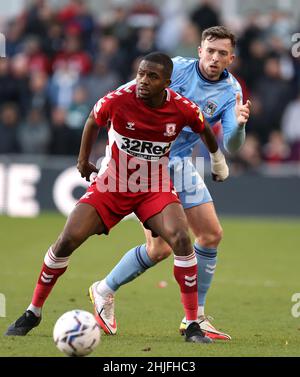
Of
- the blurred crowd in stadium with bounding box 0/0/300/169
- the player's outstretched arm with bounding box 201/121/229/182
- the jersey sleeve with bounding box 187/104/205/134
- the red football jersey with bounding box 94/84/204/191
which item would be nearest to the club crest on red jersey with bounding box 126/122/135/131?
the red football jersey with bounding box 94/84/204/191

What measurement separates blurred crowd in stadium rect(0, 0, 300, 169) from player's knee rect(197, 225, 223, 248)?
8.49m

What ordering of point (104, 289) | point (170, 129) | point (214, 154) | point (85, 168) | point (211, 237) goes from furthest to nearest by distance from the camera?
point (104, 289), point (211, 237), point (214, 154), point (85, 168), point (170, 129)

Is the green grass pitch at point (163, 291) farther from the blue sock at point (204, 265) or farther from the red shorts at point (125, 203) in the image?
the red shorts at point (125, 203)

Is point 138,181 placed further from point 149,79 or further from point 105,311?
point 105,311

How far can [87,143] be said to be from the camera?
25.7ft

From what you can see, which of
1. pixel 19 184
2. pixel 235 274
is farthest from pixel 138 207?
pixel 19 184

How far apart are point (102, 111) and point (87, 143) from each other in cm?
29

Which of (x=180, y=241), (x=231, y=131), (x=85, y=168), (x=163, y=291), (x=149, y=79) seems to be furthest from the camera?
(x=163, y=291)

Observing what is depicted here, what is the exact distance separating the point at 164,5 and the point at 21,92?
13.3 ft

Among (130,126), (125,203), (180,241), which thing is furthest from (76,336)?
(130,126)

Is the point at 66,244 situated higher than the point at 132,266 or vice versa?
the point at 66,244

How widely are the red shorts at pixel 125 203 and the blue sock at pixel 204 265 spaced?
0.79 m

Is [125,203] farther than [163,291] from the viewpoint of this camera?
No

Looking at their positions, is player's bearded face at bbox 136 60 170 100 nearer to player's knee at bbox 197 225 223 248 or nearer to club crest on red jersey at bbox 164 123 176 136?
club crest on red jersey at bbox 164 123 176 136
